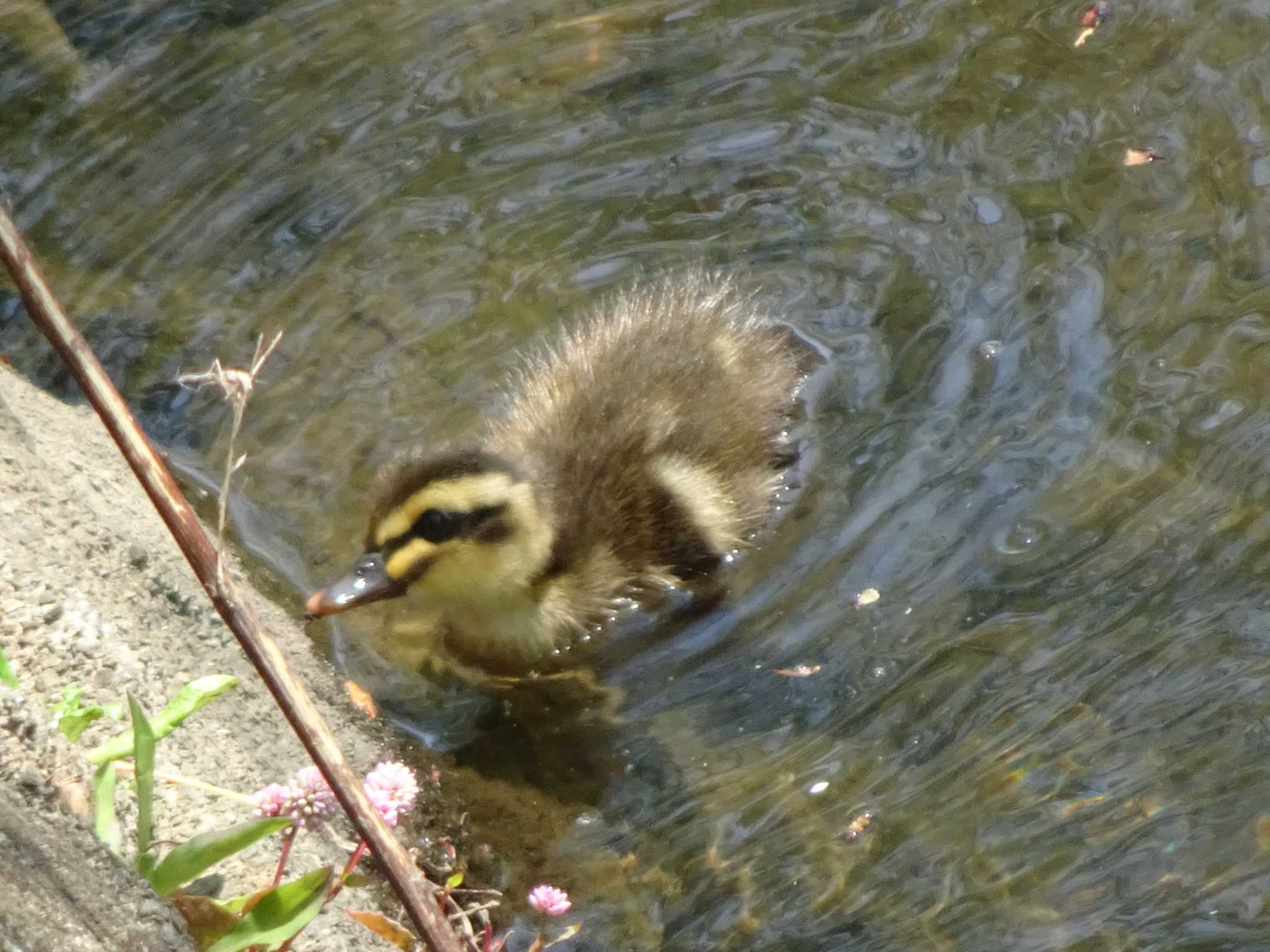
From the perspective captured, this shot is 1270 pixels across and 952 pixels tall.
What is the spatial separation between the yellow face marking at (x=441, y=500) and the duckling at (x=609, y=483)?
4 centimetres

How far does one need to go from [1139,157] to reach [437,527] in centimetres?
209

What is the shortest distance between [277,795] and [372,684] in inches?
47.3

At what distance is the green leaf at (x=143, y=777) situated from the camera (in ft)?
6.29

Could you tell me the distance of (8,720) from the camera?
80.6 inches

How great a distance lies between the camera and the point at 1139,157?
3.97m

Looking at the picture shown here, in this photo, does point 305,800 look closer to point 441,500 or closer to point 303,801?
point 303,801

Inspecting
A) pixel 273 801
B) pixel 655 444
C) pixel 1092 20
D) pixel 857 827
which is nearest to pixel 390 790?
pixel 273 801

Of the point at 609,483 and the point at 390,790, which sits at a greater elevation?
the point at 390,790

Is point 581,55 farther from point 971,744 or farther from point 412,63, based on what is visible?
point 971,744

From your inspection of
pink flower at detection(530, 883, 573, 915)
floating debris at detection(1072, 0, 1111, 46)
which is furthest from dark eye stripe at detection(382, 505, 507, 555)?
floating debris at detection(1072, 0, 1111, 46)

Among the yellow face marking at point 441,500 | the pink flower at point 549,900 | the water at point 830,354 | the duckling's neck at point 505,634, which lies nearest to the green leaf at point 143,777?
the pink flower at point 549,900

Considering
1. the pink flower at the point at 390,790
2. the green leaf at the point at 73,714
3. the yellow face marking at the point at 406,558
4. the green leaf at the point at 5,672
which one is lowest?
the yellow face marking at the point at 406,558

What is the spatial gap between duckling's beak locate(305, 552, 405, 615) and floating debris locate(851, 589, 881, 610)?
2.99ft

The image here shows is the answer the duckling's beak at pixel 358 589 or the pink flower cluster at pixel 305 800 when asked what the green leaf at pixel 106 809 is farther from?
the duckling's beak at pixel 358 589
